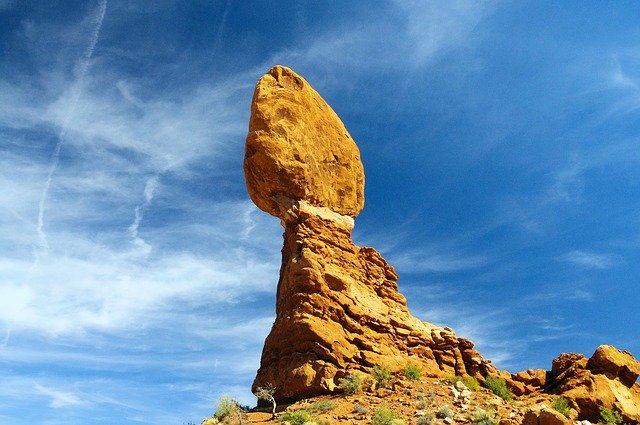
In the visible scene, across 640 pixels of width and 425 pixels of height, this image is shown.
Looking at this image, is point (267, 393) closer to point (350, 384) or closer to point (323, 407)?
point (323, 407)

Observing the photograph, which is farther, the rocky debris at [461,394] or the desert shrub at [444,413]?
the rocky debris at [461,394]

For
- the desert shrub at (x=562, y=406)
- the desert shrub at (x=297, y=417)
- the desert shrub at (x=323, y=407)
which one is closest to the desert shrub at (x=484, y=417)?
the desert shrub at (x=562, y=406)

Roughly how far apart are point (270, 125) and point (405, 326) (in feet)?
42.9

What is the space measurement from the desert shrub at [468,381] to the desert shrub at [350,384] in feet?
17.9

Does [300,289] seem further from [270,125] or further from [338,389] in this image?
[270,125]

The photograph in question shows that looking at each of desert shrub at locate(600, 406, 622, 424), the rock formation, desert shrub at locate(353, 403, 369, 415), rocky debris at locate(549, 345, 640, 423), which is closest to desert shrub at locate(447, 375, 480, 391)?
the rock formation

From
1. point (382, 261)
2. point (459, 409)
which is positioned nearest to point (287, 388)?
point (459, 409)

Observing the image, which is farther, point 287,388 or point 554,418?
point 287,388

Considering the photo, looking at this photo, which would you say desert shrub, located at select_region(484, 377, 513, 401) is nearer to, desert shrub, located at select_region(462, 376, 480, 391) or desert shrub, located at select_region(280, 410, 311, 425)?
desert shrub, located at select_region(462, 376, 480, 391)

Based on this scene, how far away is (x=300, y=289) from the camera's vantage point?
96.0 feet

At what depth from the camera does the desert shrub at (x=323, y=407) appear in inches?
984

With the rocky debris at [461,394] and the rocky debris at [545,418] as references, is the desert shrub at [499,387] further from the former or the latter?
the rocky debris at [545,418]

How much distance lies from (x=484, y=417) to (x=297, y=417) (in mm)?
7652

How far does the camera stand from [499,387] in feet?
98.3
